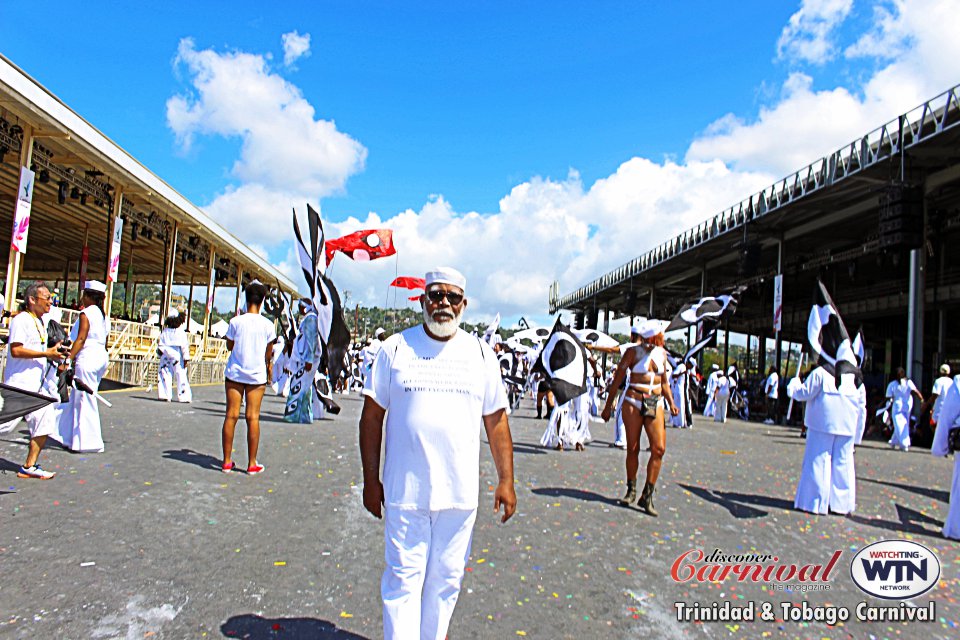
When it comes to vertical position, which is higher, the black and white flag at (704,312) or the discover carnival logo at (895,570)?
the black and white flag at (704,312)

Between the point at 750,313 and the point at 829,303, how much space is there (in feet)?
153

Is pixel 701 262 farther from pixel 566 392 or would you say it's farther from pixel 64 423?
pixel 64 423

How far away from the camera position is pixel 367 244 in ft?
52.7

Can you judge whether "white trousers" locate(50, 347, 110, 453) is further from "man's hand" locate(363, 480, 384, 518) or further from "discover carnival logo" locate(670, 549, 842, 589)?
"discover carnival logo" locate(670, 549, 842, 589)

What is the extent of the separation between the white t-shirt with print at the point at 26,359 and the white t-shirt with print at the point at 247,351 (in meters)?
1.53

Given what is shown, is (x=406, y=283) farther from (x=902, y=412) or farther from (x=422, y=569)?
(x=422, y=569)

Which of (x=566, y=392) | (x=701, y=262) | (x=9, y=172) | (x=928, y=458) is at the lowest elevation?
(x=928, y=458)

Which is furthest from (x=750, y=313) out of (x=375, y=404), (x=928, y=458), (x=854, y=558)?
(x=375, y=404)

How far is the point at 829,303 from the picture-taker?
22.9 ft

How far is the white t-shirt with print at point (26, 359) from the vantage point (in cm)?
528

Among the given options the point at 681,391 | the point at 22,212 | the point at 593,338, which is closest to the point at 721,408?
the point at 681,391

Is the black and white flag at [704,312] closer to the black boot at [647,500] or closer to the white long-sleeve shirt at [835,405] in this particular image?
the white long-sleeve shirt at [835,405]

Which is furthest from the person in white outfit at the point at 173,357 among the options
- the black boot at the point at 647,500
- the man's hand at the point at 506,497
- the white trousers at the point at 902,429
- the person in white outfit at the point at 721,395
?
the white trousers at the point at 902,429

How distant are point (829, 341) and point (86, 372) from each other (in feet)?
25.1
